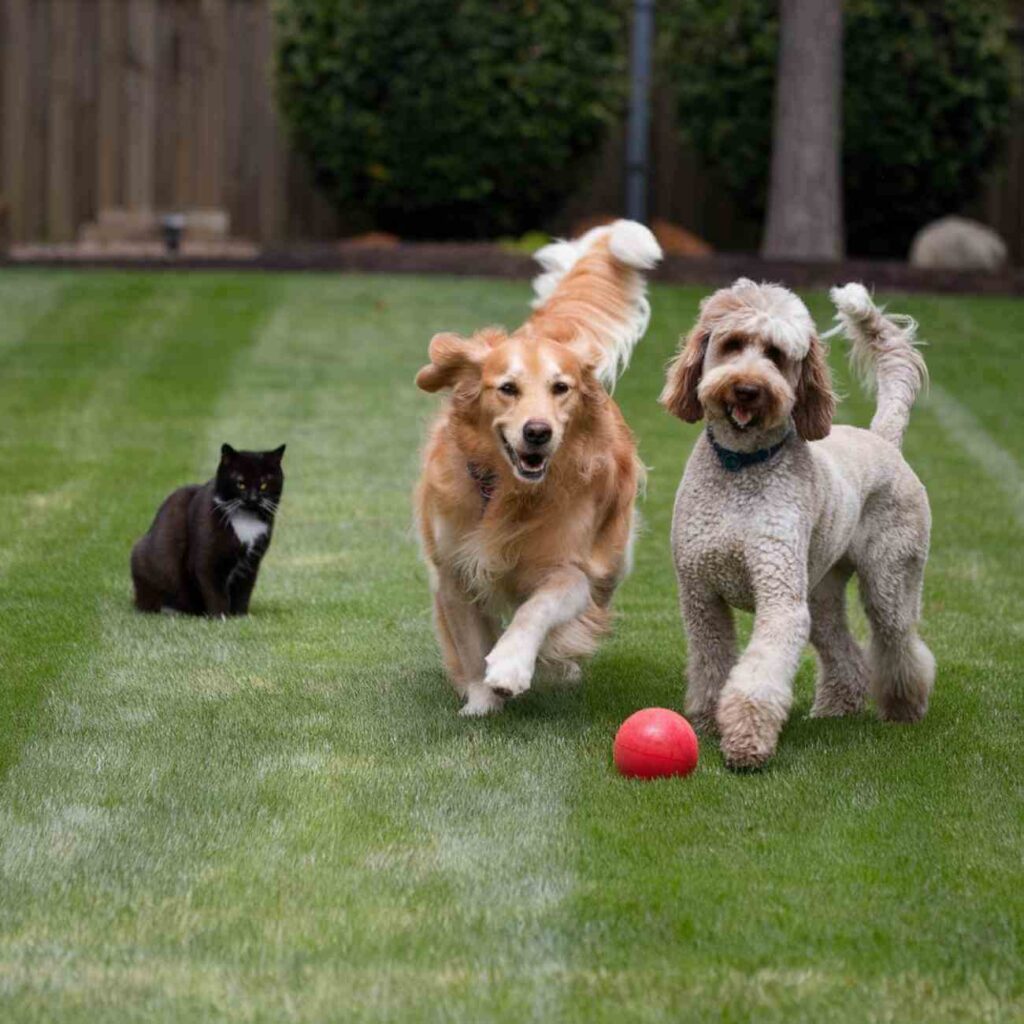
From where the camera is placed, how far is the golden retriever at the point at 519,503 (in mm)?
6086

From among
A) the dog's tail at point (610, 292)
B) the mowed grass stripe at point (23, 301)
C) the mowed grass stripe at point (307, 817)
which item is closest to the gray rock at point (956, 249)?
the mowed grass stripe at point (23, 301)

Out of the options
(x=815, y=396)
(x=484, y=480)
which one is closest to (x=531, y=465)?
(x=484, y=480)

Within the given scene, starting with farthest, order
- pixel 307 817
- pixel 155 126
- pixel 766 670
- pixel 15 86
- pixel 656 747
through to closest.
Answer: pixel 155 126
pixel 15 86
pixel 766 670
pixel 656 747
pixel 307 817

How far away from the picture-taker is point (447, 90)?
17016 mm

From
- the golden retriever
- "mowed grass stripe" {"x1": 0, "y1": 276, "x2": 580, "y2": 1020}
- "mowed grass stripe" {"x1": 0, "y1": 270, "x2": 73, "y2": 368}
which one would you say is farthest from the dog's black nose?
"mowed grass stripe" {"x1": 0, "y1": 270, "x2": 73, "y2": 368}

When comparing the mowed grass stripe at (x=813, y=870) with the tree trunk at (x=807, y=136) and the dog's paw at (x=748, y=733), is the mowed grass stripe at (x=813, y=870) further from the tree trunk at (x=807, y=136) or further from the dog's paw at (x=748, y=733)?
the tree trunk at (x=807, y=136)

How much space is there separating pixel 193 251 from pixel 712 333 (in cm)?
1258

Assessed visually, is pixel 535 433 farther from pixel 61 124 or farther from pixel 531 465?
pixel 61 124

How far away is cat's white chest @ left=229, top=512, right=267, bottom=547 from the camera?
290 inches

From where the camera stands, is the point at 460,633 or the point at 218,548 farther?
the point at 218,548

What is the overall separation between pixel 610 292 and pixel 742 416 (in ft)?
6.23

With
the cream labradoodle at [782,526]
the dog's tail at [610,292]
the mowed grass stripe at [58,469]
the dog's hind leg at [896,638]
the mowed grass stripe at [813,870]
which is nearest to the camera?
the mowed grass stripe at [813,870]

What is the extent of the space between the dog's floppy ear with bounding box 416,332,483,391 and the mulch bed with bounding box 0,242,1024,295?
9404 millimetres

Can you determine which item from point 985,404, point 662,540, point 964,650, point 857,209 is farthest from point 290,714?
point 857,209
